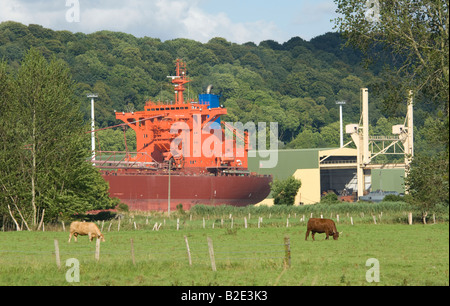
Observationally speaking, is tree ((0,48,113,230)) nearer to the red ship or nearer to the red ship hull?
the red ship hull

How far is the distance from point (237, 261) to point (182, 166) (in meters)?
66.9

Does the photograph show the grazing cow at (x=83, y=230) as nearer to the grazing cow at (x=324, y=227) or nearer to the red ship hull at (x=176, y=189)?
the grazing cow at (x=324, y=227)

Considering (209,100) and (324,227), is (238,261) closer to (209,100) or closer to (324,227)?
(324,227)

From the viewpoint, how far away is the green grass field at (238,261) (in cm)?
2145

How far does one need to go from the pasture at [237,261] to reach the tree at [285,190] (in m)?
59.2

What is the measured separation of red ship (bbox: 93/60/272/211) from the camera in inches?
3346

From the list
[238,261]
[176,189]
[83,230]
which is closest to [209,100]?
[176,189]

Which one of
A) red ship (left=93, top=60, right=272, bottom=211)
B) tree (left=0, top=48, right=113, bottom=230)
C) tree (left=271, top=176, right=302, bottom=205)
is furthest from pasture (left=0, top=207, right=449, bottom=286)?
tree (left=271, top=176, right=302, bottom=205)

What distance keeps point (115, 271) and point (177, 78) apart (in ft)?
260

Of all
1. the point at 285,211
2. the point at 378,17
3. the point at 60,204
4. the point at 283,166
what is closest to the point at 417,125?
the point at 283,166

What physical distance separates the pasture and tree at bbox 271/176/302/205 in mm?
59159

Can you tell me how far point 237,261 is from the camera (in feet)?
83.6

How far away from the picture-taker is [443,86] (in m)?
26.8
